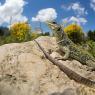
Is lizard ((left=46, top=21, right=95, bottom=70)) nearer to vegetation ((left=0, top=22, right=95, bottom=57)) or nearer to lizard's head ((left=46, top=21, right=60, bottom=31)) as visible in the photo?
lizard's head ((left=46, top=21, right=60, bottom=31))

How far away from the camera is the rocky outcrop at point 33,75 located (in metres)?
7.40

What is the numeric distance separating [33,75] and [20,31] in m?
6.49

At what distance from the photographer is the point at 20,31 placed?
13.9 meters

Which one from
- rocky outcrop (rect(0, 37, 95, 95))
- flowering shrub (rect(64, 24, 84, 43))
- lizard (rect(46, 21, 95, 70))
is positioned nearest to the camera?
rocky outcrop (rect(0, 37, 95, 95))

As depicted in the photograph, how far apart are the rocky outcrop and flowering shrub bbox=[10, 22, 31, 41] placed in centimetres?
492

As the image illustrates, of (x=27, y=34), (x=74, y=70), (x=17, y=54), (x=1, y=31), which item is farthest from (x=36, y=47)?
(x=1, y=31)

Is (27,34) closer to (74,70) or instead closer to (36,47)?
(36,47)

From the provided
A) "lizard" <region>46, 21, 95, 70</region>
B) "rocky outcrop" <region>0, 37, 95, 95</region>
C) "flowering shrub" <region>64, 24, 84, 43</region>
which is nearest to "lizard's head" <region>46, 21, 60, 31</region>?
"lizard" <region>46, 21, 95, 70</region>

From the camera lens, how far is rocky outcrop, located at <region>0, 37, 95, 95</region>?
7402 millimetres

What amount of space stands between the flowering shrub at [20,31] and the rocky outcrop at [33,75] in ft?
16.1

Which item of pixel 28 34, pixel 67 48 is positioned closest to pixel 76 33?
pixel 28 34

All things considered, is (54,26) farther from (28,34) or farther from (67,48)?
(28,34)

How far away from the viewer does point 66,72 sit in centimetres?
786

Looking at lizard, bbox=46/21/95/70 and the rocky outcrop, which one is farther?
lizard, bbox=46/21/95/70
